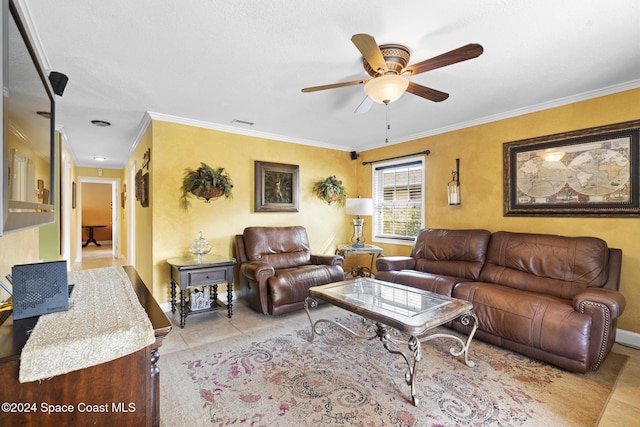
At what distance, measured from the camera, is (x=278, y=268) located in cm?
387

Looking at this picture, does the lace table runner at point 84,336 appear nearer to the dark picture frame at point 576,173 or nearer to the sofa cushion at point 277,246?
the sofa cushion at point 277,246

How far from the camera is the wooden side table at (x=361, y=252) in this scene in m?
4.46

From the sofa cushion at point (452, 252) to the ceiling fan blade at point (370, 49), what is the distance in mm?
2376

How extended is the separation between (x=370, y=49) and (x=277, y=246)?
113 inches

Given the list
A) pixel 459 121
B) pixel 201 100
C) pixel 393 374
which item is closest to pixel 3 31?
pixel 201 100

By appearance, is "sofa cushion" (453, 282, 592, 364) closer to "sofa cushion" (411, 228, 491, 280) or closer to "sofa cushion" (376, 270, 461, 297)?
"sofa cushion" (376, 270, 461, 297)

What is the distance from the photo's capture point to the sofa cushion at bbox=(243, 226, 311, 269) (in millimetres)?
3912

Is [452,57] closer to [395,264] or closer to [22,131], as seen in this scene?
[22,131]

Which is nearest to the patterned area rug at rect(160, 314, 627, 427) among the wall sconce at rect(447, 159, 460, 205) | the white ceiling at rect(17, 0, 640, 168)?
the wall sconce at rect(447, 159, 460, 205)

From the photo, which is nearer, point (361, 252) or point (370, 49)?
point (370, 49)

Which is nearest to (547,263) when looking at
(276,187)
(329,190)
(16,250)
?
(329,190)

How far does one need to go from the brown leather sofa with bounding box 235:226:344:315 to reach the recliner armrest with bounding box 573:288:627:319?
2.32 m

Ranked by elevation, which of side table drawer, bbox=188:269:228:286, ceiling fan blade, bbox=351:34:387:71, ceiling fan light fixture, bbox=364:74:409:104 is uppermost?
ceiling fan blade, bbox=351:34:387:71

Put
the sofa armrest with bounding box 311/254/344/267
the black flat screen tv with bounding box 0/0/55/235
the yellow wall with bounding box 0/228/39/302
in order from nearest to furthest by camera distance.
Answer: the black flat screen tv with bounding box 0/0/55/235
the yellow wall with bounding box 0/228/39/302
the sofa armrest with bounding box 311/254/344/267
